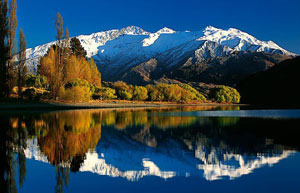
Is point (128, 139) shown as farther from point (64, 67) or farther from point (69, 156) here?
point (64, 67)

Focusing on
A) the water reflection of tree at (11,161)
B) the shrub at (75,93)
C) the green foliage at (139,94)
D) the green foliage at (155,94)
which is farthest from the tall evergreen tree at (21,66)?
the green foliage at (155,94)

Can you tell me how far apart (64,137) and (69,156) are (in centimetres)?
631

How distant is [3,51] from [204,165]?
58500mm

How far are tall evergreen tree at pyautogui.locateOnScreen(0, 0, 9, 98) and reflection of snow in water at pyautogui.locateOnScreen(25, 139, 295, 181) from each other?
158 ft

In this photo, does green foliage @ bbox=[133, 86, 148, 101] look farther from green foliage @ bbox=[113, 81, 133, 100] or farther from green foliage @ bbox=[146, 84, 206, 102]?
green foliage @ bbox=[146, 84, 206, 102]

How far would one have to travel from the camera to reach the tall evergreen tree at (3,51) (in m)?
57.4

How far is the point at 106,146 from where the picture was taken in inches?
711

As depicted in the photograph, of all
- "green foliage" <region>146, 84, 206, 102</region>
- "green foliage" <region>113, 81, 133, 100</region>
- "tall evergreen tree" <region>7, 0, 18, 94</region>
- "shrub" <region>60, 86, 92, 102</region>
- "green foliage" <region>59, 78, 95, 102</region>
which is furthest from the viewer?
"green foliage" <region>146, 84, 206, 102</region>

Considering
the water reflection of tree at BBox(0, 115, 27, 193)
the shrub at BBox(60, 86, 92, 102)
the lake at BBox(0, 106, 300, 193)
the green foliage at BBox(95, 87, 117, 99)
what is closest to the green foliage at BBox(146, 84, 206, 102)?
the green foliage at BBox(95, 87, 117, 99)

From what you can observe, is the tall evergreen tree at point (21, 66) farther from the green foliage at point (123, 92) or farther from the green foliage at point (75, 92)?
the green foliage at point (123, 92)

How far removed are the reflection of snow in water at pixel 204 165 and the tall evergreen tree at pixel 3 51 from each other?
48.2 m

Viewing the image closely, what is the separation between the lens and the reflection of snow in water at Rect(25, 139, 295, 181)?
38.3ft

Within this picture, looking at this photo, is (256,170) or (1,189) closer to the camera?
(1,189)

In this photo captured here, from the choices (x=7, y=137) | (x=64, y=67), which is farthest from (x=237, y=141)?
(x=64, y=67)
